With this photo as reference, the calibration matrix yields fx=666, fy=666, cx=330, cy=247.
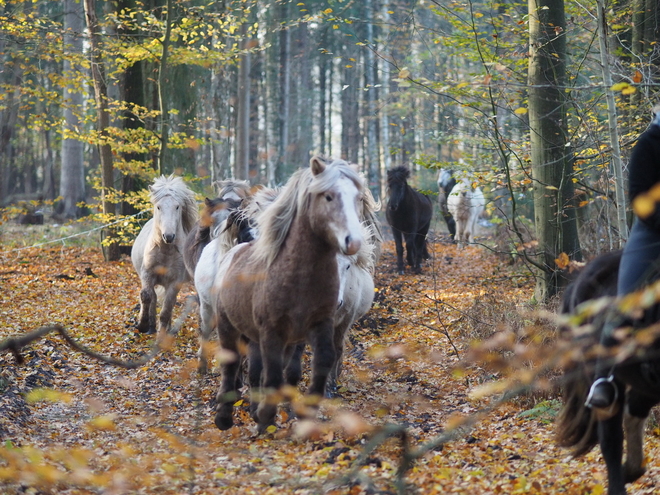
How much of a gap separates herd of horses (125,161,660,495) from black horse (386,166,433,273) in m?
6.72

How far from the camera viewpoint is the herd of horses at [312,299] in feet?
14.3

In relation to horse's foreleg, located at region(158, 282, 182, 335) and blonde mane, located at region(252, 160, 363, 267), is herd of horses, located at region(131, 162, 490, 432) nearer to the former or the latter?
blonde mane, located at region(252, 160, 363, 267)

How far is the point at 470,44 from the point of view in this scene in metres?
10.9

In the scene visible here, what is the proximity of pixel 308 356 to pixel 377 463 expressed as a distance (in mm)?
4138

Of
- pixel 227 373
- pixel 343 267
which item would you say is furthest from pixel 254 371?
pixel 343 267

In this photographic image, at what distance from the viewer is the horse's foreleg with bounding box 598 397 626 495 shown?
4262mm

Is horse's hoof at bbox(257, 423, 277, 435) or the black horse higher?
the black horse

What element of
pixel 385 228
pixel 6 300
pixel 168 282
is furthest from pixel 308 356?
pixel 385 228

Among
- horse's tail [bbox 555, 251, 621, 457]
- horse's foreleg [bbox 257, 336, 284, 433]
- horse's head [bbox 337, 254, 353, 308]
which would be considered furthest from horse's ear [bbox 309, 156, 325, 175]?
horse's tail [bbox 555, 251, 621, 457]

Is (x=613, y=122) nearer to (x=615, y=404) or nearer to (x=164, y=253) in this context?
(x=615, y=404)

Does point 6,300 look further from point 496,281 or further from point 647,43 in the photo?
point 647,43

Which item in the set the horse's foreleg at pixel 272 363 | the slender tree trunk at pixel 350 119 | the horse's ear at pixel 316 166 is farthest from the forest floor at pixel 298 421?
the slender tree trunk at pixel 350 119

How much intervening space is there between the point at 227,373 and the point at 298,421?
33.2 inches

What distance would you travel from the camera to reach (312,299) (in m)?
5.45
